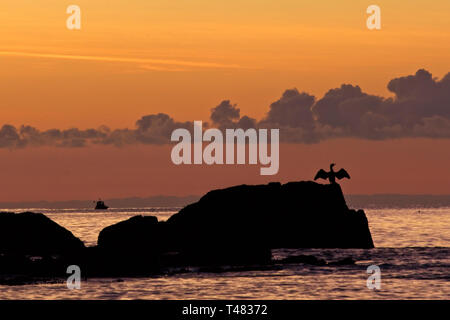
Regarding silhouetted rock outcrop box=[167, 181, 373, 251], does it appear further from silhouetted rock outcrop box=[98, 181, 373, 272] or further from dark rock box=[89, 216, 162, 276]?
dark rock box=[89, 216, 162, 276]

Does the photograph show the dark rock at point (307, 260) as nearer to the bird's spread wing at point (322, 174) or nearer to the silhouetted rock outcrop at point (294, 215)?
the silhouetted rock outcrop at point (294, 215)

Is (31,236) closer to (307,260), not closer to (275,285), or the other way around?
(307,260)

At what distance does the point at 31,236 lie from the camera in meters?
75.9

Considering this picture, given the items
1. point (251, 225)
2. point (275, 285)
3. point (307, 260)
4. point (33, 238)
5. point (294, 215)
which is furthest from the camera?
point (294, 215)

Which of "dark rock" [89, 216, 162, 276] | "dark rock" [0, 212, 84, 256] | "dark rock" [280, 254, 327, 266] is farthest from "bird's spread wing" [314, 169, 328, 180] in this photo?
"dark rock" [0, 212, 84, 256]

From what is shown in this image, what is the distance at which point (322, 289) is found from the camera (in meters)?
45.6

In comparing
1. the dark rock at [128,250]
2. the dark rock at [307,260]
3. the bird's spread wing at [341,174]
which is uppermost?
the bird's spread wing at [341,174]

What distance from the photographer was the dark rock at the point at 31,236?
7500 centimetres

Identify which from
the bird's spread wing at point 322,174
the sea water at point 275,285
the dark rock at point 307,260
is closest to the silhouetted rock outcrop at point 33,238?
the dark rock at point 307,260

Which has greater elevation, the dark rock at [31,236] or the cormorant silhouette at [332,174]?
the cormorant silhouette at [332,174]

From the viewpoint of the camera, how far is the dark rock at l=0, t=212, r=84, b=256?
75000 mm

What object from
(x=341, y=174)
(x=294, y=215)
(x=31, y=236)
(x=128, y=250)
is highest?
(x=341, y=174)

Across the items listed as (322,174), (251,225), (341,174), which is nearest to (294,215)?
(251,225)
